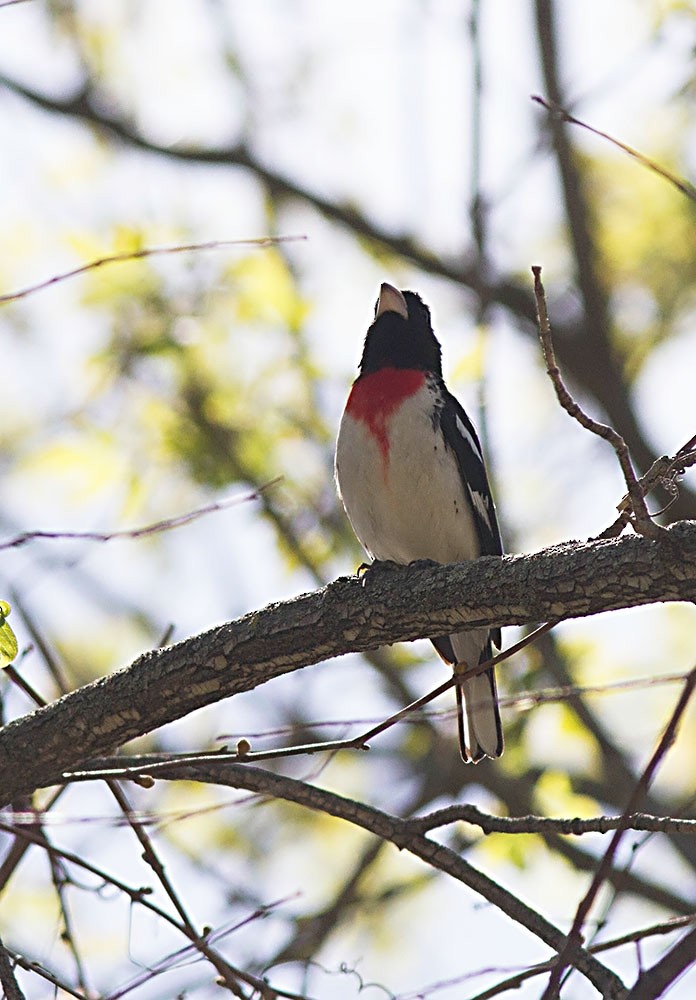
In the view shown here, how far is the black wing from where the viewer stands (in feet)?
14.9

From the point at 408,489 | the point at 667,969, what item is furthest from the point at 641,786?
the point at 408,489

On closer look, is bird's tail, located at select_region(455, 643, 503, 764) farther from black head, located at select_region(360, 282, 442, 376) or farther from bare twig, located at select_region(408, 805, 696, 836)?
black head, located at select_region(360, 282, 442, 376)

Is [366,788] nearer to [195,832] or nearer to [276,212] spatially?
[195,832]

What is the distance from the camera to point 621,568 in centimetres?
262

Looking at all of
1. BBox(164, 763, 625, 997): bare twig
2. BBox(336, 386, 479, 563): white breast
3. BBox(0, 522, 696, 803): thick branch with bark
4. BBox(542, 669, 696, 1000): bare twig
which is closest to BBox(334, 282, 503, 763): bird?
BBox(336, 386, 479, 563): white breast

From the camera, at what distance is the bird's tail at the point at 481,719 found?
4.49 m

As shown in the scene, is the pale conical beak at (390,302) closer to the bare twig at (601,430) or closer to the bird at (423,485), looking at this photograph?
the bird at (423,485)

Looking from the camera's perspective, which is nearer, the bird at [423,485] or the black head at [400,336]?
the bird at [423,485]

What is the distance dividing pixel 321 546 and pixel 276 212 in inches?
120

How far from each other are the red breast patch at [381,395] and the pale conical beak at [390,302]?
0.52 m

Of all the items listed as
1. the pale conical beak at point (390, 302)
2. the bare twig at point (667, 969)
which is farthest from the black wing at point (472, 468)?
the bare twig at point (667, 969)

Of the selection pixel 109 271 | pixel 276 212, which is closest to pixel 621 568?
pixel 109 271

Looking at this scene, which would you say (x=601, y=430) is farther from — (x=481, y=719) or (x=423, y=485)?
(x=481, y=719)

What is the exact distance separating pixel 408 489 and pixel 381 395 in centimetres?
43
